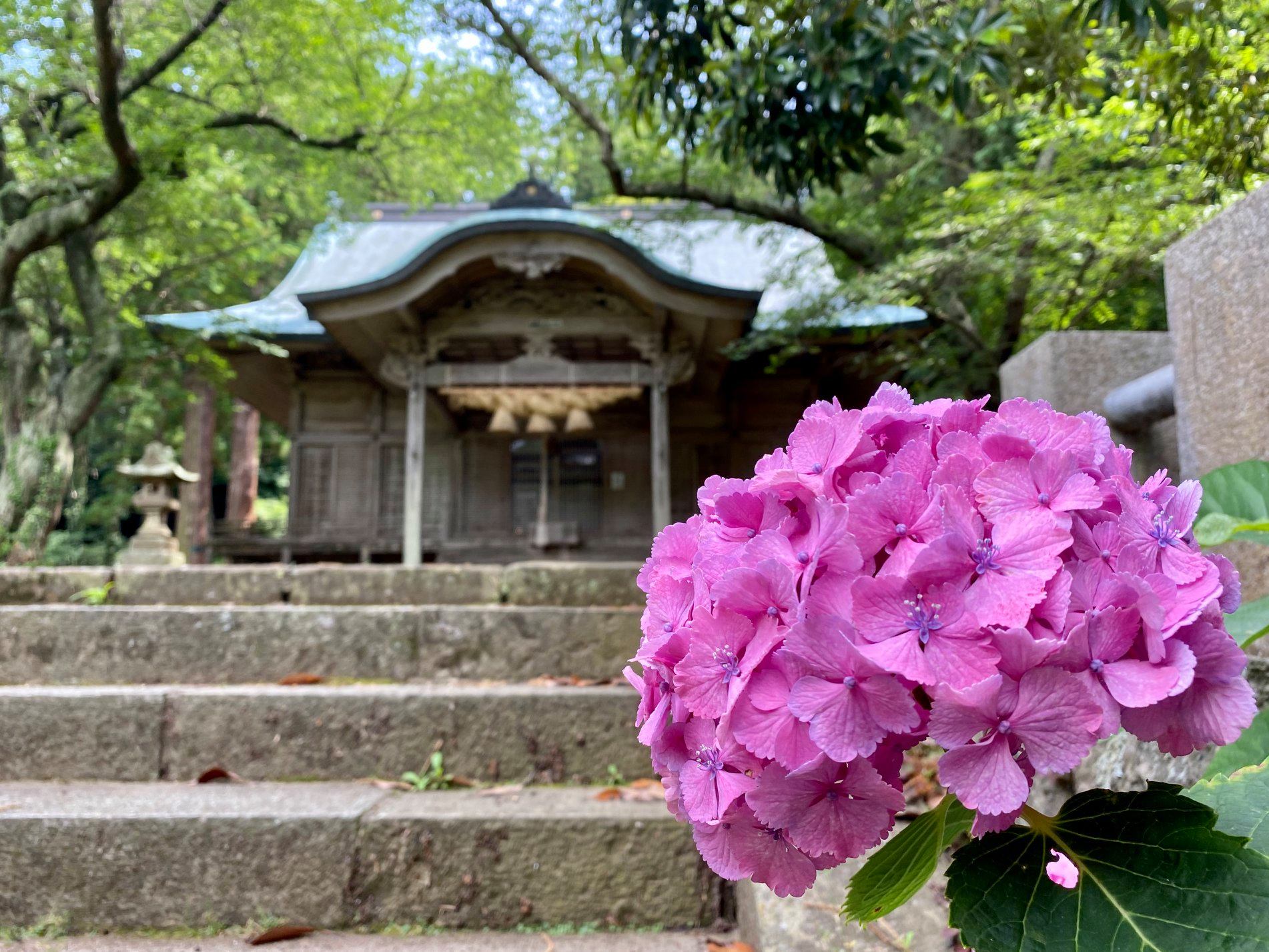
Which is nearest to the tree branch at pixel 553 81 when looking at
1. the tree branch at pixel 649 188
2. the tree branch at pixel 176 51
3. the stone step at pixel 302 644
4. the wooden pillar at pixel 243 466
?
the tree branch at pixel 649 188

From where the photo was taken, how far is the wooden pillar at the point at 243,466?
16.5 metres

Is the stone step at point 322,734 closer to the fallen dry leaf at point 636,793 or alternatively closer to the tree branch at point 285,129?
the fallen dry leaf at point 636,793

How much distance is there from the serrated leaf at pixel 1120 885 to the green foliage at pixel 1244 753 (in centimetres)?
52

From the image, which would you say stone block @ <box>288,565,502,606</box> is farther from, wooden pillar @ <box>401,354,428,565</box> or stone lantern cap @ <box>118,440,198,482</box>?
wooden pillar @ <box>401,354,428,565</box>

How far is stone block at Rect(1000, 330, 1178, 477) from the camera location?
2.27 m

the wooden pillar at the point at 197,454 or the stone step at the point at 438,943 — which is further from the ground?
the wooden pillar at the point at 197,454

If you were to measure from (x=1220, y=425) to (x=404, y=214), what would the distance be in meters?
14.4

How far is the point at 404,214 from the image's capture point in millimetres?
14125

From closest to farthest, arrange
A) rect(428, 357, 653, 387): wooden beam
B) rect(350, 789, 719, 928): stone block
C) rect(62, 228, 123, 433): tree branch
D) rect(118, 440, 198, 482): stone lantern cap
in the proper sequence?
1. rect(350, 789, 719, 928): stone block
2. rect(118, 440, 198, 482): stone lantern cap
3. rect(62, 228, 123, 433): tree branch
4. rect(428, 357, 653, 387): wooden beam

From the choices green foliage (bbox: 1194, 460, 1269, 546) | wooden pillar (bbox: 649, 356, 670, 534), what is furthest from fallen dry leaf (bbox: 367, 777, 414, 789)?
wooden pillar (bbox: 649, 356, 670, 534)

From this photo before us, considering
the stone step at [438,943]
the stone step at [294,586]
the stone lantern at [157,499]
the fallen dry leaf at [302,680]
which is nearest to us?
the stone step at [438,943]

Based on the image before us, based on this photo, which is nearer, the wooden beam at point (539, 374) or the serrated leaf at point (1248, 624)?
the serrated leaf at point (1248, 624)

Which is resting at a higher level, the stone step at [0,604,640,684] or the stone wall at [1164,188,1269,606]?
the stone wall at [1164,188,1269,606]

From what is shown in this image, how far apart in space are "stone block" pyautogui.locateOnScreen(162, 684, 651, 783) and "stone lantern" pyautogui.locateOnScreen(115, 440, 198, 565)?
4094mm
